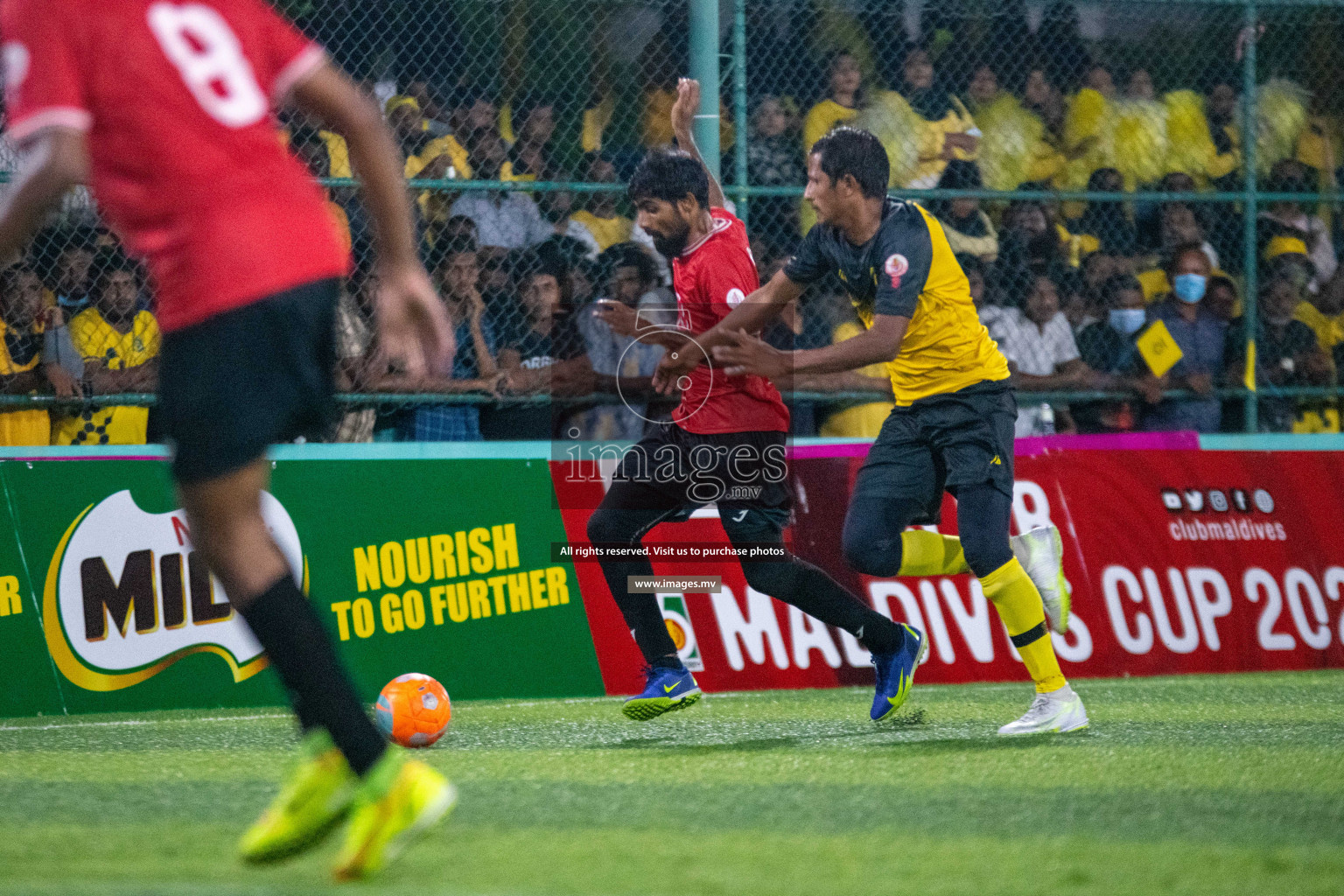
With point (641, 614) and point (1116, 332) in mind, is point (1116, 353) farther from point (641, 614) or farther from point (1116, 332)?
point (641, 614)

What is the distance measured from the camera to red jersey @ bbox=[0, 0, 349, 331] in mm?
2961

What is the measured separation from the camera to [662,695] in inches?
239

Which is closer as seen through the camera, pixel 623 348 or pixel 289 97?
pixel 289 97

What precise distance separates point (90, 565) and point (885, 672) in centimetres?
342

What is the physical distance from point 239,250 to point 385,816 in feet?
3.56

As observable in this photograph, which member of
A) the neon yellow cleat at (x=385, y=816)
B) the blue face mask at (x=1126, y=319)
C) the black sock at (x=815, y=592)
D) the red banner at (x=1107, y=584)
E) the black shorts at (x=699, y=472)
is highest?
the blue face mask at (x=1126, y=319)

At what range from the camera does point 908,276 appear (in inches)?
222

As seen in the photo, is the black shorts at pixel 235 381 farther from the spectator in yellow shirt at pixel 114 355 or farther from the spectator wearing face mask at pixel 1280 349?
the spectator wearing face mask at pixel 1280 349

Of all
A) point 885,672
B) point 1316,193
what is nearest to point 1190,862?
point 885,672

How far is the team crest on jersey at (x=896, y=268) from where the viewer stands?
563 centimetres

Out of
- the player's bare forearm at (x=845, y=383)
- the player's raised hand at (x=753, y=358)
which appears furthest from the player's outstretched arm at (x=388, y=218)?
the player's bare forearm at (x=845, y=383)

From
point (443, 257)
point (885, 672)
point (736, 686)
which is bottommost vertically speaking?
point (736, 686)

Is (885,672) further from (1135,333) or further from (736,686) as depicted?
(1135,333)

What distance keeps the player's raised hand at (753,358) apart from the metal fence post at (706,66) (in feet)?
9.88
